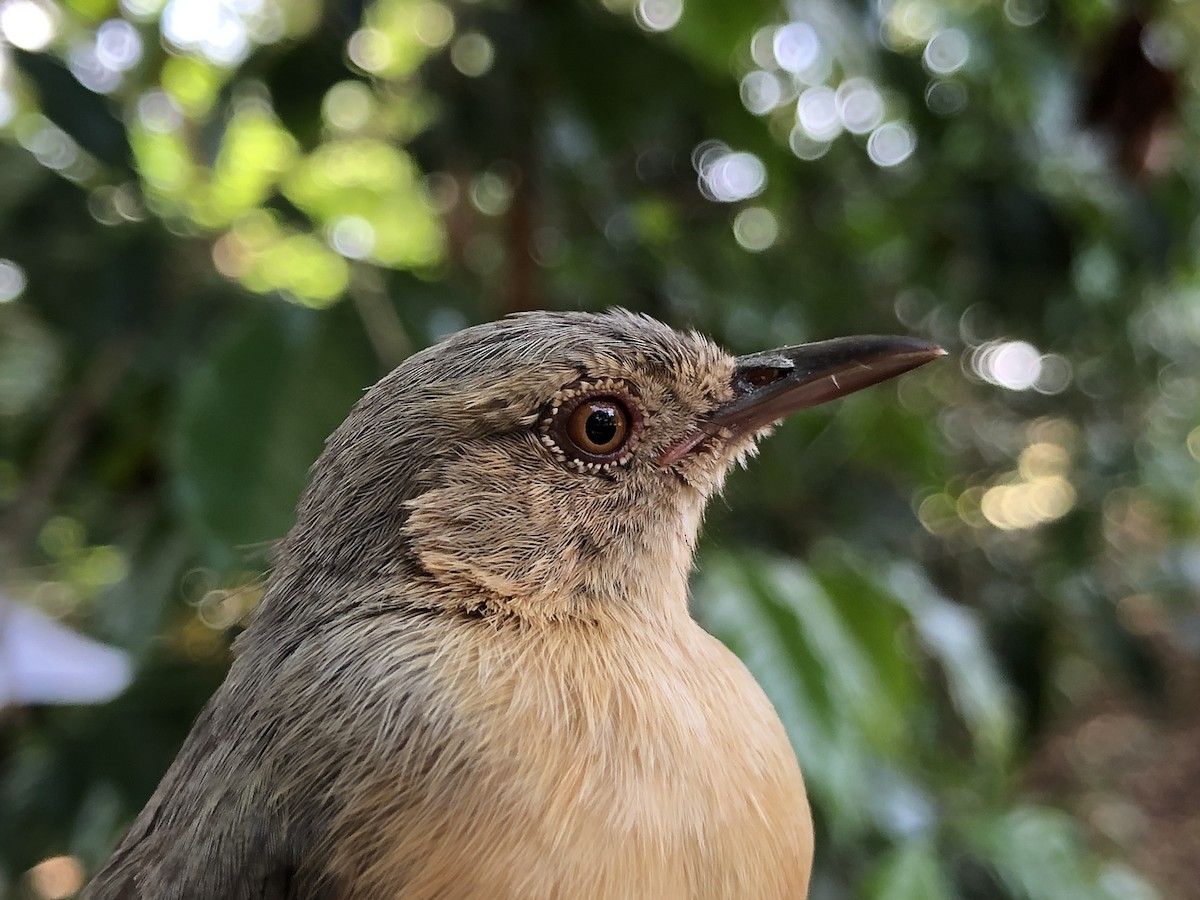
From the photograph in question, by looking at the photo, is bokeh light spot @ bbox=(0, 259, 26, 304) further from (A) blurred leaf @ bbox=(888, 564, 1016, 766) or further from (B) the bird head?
(A) blurred leaf @ bbox=(888, 564, 1016, 766)

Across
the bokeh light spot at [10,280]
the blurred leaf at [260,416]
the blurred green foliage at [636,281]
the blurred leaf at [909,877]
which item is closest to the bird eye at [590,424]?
the blurred green foliage at [636,281]

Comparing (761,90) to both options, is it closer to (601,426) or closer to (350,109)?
(350,109)

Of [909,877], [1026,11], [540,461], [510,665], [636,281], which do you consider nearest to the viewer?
[510,665]

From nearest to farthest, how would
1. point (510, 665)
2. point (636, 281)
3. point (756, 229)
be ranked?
point (510, 665) → point (636, 281) → point (756, 229)

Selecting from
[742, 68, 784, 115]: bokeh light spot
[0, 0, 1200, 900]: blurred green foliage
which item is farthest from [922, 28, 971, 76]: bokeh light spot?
[742, 68, 784, 115]: bokeh light spot

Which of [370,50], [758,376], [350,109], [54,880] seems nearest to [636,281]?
[370,50]

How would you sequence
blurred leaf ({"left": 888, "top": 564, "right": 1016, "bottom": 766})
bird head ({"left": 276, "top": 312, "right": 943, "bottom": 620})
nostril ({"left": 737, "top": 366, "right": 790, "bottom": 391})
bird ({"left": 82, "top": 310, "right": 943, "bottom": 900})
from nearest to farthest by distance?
bird ({"left": 82, "top": 310, "right": 943, "bottom": 900}) < bird head ({"left": 276, "top": 312, "right": 943, "bottom": 620}) < nostril ({"left": 737, "top": 366, "right": 790, "bottom": 391}) < blurred leaf ({"left": 888, "top": 564, "right": 1016, "bottom": 766})
